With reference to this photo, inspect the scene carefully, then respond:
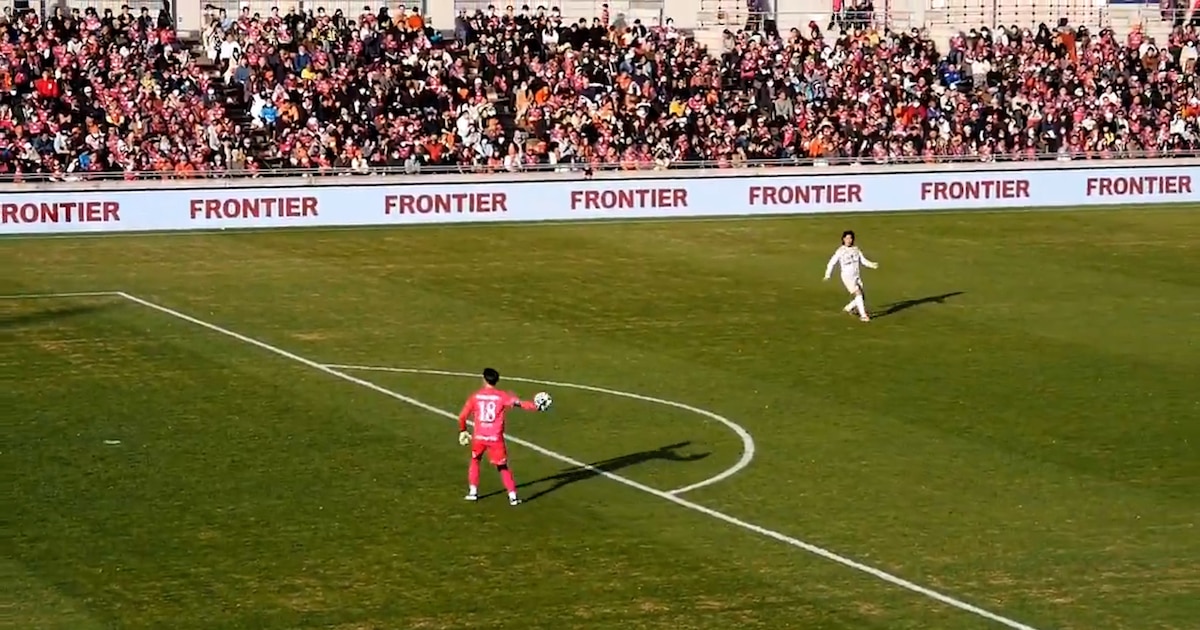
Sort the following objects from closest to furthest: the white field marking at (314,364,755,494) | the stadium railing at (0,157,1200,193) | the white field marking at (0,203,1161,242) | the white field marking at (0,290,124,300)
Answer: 1. the white field marking at (314,364,755,494)
2. the white field marking at (0,290,124,300)
3. the white field marking at (0,203,1161,242)
4. the stadium railing at (0,157,1200,193)

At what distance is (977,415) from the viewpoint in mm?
28031

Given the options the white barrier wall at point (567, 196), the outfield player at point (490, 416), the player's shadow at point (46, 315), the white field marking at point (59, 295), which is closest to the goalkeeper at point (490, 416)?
the outfield player at point (490, 416)

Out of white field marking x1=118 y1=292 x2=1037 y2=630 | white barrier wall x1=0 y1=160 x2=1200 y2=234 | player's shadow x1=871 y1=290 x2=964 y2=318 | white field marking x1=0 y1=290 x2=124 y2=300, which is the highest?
white barrier wall x1=0 y1=160 x2=1200 y2=234

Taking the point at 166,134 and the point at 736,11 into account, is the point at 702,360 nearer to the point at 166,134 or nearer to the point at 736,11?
the point at 166,134

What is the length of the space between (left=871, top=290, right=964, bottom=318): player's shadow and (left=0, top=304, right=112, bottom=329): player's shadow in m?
14.6

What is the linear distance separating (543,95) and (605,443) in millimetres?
33570

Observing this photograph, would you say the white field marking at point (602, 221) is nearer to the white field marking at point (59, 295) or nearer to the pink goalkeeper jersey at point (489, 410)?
the white field marking at point (59, 295)

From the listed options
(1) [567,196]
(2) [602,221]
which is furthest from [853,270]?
(1) [567,196]

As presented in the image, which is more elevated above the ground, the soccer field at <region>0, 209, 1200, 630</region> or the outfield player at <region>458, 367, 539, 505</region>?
the outfield player at <region>458, 367, 539, 505</region>

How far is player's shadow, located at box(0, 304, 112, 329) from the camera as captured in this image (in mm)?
36281

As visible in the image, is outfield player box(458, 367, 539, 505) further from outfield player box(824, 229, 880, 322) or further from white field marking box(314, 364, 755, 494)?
outfield player box(824, 229, 880, 322)

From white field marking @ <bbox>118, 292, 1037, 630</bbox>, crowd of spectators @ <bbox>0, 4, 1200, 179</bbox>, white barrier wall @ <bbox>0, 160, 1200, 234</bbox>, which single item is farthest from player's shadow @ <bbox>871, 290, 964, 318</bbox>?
crowd of spectators @ <bbox>0, 4, 1200, 179</bbox>

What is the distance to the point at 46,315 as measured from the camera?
37281 mm

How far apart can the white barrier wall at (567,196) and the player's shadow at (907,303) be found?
1391 centimetres
